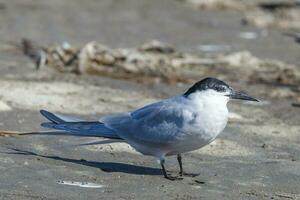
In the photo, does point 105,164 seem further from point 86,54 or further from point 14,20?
point 14,20

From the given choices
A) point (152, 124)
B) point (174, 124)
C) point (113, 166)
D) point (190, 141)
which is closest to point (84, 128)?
point (113, 166)

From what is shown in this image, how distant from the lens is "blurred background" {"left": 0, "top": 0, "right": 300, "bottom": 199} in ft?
20.1

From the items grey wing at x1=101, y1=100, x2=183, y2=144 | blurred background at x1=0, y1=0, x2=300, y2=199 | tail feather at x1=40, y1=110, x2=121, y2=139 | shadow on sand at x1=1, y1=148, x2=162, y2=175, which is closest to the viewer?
blurred background at x1=0, y1=0, x2=300, y2=199

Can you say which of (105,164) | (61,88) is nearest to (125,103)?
(61,88)

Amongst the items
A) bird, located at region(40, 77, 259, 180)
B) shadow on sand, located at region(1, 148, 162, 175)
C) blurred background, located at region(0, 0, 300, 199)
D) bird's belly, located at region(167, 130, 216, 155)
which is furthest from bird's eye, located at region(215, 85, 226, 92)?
shadow on sand, located at region(1, 148, 162, 175)

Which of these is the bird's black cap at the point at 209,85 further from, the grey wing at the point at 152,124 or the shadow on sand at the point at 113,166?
the shadow on sand at the point at 113,166

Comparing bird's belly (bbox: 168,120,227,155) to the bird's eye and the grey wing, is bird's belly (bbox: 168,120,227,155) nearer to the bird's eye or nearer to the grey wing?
the grey wing

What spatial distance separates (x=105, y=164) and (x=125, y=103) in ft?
7.98

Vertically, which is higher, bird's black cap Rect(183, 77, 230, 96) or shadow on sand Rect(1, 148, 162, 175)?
bird's black cap Rect(183, 77, 230, 96)

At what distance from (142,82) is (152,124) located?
380 centimetres

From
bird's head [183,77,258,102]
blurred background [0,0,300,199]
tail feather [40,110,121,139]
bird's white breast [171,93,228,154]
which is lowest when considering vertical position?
blurred background [0,0,300,199]

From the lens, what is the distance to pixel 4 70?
10.2 metres

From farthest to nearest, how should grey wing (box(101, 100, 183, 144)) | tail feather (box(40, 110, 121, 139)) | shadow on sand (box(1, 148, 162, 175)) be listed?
1. tail feather (box(40, 110, 121, 139))
2. shadow on sand (box(1, 148, 162, 175))
3. grey wing (box(101, 100, 183, 144))

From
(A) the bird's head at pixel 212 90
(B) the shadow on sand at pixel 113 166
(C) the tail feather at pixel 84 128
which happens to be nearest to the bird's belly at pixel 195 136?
(A) the bird's head at pixel 212 90
